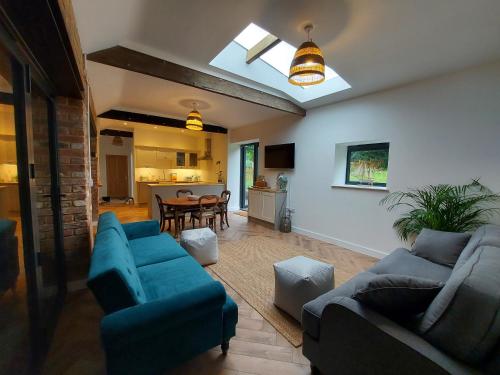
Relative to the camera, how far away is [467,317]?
35.8 inches

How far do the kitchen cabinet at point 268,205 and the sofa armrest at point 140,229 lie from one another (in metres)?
2.74

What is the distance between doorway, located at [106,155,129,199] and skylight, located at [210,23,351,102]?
7.31 meters

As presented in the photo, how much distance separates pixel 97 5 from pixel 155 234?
235cm

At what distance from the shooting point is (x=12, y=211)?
1.17 meters

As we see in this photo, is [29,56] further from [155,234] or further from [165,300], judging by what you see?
[155,234]

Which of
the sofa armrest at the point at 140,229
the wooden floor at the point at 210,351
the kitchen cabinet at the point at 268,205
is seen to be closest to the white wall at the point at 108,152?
the kitchen cabinet at the point at 268,205

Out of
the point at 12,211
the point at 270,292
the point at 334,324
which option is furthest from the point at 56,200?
the point at 334,324

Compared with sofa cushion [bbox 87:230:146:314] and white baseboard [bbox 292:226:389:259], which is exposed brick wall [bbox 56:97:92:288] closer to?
sofa cushion [bbox 87:230:146:314]

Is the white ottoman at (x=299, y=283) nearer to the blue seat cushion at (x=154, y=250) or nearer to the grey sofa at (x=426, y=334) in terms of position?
the grey sofa at (x=426, y=334)

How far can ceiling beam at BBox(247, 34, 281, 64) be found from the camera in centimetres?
293

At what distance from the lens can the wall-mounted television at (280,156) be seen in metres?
4.86

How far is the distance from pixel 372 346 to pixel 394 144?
3.07m

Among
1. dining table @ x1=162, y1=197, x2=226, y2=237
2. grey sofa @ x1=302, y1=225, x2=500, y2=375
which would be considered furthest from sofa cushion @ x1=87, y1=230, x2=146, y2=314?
dining table @ x1=162, y1=197, x2=226, y2=237

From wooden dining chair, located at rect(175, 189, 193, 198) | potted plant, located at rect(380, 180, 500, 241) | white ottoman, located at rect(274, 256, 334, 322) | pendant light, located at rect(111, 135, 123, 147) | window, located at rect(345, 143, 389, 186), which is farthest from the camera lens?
pendant light, located at rect(111, 135, 123, 147)
